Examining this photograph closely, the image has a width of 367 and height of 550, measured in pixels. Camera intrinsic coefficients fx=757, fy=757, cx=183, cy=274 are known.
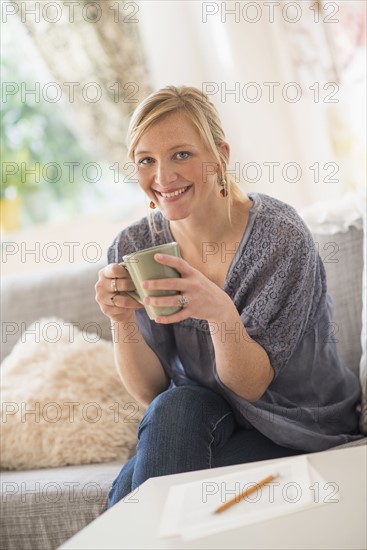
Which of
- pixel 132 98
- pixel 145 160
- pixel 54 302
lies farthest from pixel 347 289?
pixel 132 98

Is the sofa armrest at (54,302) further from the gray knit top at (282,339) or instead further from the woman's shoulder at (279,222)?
the woman's shoulder at (279,222)

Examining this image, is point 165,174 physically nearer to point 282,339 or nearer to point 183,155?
point 183,155

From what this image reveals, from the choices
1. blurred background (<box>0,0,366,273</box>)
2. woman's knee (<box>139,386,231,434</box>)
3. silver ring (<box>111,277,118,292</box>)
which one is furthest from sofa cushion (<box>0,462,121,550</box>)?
blurred background (<box>0,0,366,273</box>)

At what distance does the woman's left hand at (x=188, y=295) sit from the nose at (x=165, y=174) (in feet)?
1.01

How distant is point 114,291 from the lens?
1.42 meters

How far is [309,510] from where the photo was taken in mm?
1088

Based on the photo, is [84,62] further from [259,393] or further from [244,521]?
[244,521]

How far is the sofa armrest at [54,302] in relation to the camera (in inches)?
90.1

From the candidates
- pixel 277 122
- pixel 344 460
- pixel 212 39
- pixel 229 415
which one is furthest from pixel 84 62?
pixel 344 460

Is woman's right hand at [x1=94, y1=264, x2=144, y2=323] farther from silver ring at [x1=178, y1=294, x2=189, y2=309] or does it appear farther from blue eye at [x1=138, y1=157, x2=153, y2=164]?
blue eye at [x1=138, y1=157, x2=153, y2=164]

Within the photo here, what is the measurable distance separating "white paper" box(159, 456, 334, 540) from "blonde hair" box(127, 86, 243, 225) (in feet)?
2.31

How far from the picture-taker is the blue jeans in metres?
1.43

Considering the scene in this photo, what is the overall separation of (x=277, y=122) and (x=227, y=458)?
2440mm

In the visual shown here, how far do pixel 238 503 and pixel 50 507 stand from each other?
74 cm
